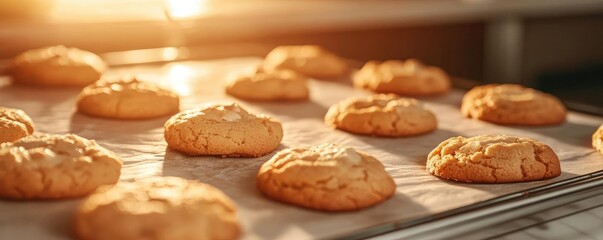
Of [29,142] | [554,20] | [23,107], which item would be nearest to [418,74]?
[23,107]

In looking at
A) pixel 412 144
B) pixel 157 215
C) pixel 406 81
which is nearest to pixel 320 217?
pixel 157 215

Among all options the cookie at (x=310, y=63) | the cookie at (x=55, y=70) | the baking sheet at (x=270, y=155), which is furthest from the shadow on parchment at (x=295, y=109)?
the cookie at (x=55, y=70)

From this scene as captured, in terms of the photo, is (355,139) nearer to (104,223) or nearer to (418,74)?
(418,74)

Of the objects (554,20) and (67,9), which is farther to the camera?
(554,20)

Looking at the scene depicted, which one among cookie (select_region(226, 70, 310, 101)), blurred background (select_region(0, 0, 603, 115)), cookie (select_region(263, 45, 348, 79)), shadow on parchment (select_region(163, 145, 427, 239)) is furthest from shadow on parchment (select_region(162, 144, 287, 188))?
blurred background (select_region(0, 0, 603, 115))

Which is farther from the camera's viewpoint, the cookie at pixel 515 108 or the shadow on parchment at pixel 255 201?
the cookie at pixel 515 108

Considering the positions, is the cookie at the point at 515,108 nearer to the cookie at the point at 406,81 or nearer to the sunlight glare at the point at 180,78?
the cookie at the point at 406,81

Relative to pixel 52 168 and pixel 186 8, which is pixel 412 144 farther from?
pixel 186 8
